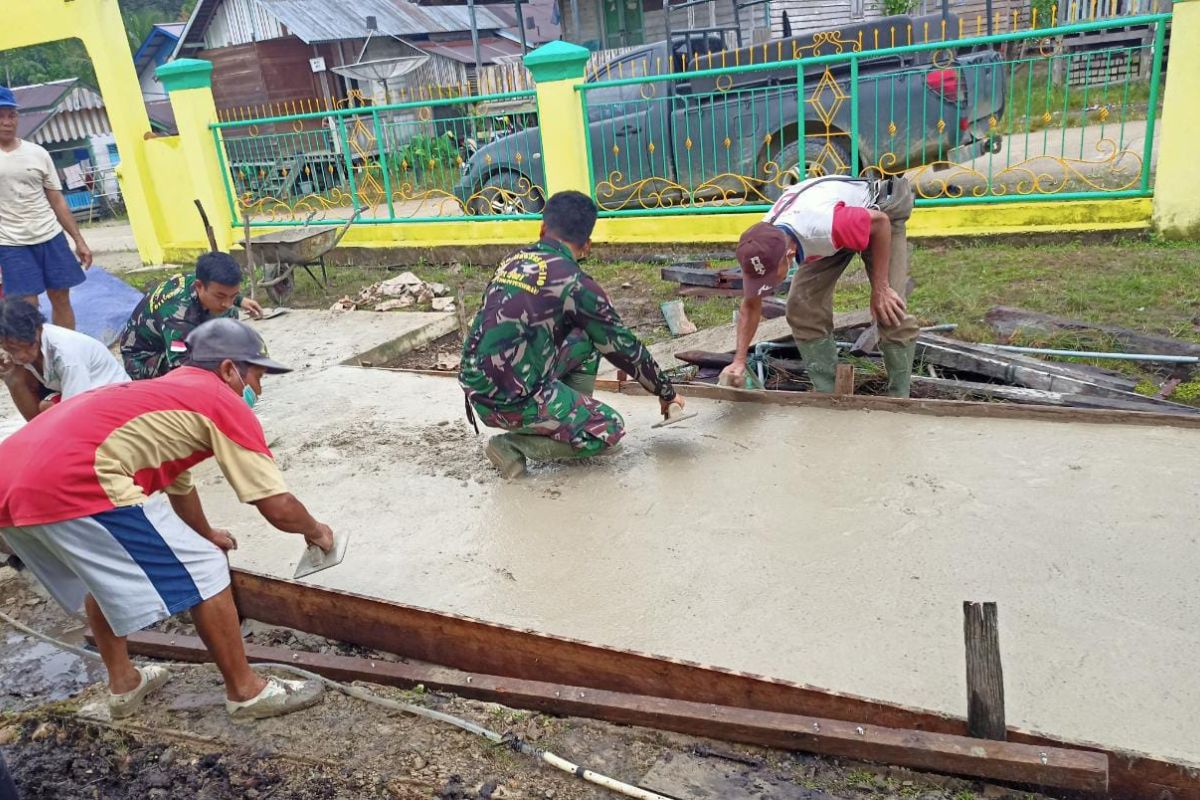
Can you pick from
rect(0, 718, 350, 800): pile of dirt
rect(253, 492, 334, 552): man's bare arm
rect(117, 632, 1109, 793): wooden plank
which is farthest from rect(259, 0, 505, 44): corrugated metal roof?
rect(117, 632, 1109, 793): wooden plank

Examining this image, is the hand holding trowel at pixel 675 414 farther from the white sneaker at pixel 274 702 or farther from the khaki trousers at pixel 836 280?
the white sneaker at pixel 274 702

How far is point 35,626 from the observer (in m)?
3.62

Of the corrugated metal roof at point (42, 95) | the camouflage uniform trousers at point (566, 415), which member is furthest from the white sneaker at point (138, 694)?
the corrugated metal roof at point (42, 95)

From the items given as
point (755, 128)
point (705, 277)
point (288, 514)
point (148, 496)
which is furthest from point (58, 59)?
point (288, 514)

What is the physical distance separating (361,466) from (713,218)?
4897 mm

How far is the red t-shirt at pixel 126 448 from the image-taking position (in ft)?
7.59

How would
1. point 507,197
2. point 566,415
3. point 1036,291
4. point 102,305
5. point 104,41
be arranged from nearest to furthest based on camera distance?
point 566,415
point 1036,291
point 102,305
point 507,197
point 104,41

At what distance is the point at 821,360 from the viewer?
4598mm

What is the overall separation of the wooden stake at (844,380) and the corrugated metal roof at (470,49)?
2043cm

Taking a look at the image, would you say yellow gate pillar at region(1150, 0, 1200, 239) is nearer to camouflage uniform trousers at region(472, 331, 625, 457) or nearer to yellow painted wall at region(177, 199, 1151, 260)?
yellow painted wall at region(177, 199, 1151, 260)

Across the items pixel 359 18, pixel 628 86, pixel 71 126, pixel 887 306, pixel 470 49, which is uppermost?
pixel 359 18

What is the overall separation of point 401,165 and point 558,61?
8.17 ft

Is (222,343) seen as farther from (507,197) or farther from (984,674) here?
(507,197)

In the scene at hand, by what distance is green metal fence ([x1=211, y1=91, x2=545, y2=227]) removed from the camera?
363 inches
